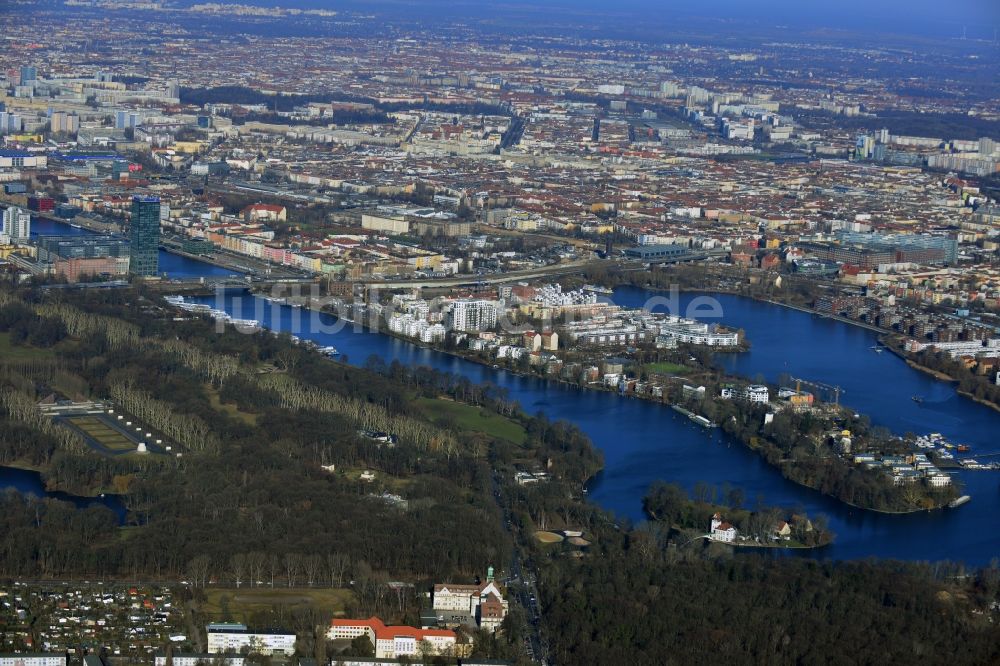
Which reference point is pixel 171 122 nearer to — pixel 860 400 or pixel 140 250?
pixel 140 250

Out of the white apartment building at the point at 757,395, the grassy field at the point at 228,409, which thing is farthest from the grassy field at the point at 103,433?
the white apartment building at the point at 757,395

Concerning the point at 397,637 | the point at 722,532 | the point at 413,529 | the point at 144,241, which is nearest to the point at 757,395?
the point at 722,532

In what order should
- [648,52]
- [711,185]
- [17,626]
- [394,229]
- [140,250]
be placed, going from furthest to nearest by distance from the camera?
[648,52], [711,185], [394,229], [140,250], [17,626]

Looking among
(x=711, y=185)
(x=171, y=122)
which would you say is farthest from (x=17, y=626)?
(x=171, y=122)

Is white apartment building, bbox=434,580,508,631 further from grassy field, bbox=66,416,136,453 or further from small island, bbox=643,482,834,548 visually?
grassy field, bbox=66,416,136,453

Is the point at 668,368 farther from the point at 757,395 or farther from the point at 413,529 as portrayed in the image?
the point at 413,529

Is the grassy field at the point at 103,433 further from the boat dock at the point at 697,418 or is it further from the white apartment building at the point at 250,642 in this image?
the boat dock at the point at 697,418
